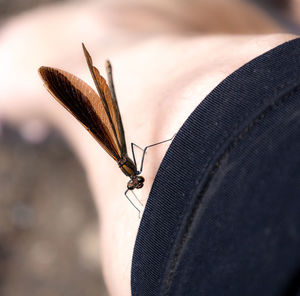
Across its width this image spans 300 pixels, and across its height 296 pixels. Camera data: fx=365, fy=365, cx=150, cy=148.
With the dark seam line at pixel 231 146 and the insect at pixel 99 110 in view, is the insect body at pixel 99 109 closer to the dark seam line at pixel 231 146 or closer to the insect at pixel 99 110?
the insect at pixel 99 110

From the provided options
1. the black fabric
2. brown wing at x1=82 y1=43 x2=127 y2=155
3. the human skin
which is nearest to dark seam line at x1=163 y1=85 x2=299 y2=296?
the black fabric

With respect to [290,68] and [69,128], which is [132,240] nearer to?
[290,68]

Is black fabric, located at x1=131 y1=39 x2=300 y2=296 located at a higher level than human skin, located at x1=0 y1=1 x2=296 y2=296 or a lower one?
lower

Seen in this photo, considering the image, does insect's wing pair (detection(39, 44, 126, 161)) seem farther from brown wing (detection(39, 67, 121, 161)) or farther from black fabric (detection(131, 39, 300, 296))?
black fabric (detection(131, 39, 300, 296))

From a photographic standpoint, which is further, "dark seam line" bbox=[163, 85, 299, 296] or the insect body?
the insect body

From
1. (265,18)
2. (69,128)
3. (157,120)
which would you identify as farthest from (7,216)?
(265,18)

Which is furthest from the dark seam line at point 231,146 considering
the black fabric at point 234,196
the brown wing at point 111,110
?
the brown wing at point 111,110
